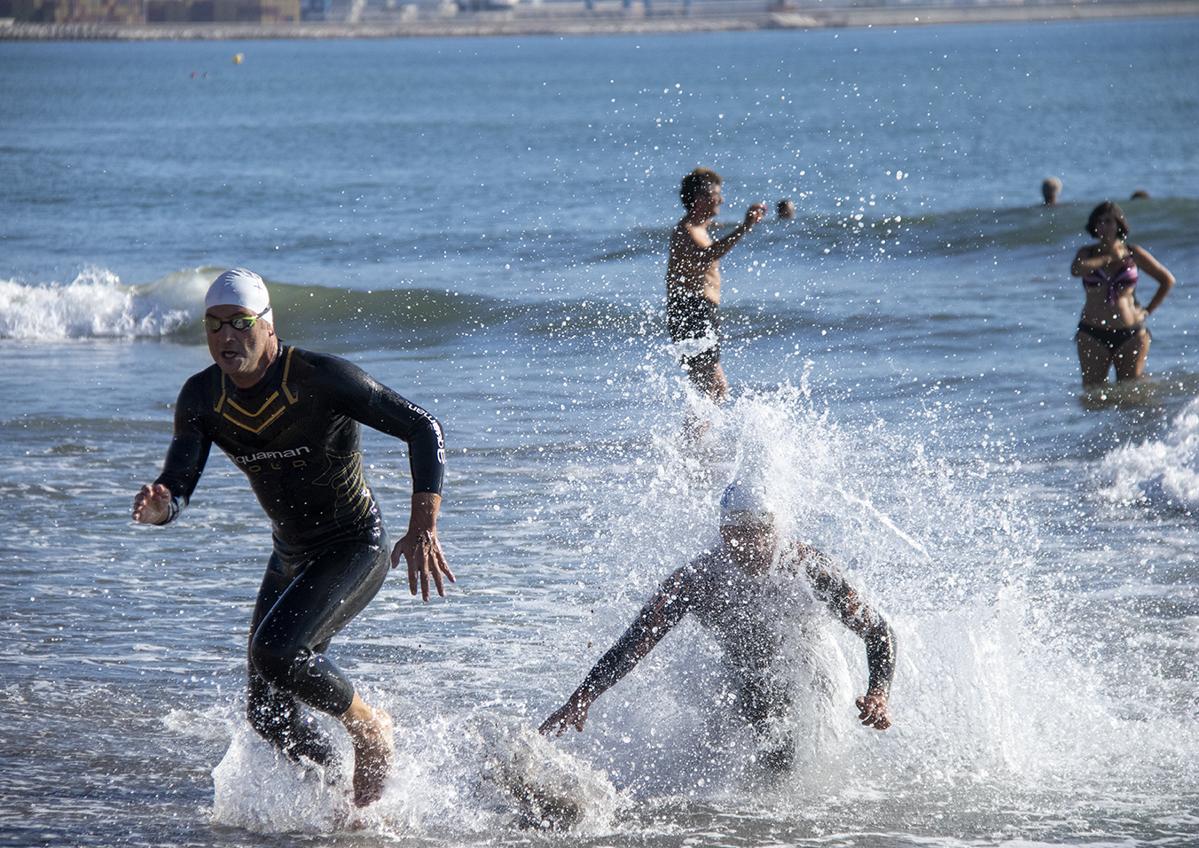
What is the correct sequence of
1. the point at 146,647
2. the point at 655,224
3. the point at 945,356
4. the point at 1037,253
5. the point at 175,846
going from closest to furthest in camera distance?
the point at 175,846 → the point at 146,647 → the point at 945,356 → the point at 1037,253 → the point at 655,224

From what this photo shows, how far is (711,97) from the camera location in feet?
260

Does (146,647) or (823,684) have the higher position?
(823,684)

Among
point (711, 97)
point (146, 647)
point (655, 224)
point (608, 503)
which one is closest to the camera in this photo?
point (146, 647)

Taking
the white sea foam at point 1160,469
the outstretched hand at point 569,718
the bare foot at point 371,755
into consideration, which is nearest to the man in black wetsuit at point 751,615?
the outstretched hand at point 569,718

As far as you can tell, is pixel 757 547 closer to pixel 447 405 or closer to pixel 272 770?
pixel 272 770

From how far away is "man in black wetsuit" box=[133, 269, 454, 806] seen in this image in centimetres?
481

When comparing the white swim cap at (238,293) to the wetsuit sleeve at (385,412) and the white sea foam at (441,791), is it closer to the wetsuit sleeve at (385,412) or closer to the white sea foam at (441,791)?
the wetsuit sleeve at (385,412)

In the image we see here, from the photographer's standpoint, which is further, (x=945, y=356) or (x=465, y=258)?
(x=465, y=258)

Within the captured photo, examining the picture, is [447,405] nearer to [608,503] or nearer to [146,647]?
[608,503]

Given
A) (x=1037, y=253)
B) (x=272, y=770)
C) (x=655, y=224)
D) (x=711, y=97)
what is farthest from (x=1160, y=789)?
(x=711, y=97)

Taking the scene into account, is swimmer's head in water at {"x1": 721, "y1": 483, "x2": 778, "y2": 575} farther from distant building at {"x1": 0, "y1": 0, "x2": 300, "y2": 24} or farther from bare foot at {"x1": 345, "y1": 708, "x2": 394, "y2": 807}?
distant building at {"x1": 0, "y1": 0, "x2": 300, "y2": 24}

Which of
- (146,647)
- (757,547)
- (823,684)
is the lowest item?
(146,647)

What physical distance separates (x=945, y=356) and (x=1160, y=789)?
9.93m

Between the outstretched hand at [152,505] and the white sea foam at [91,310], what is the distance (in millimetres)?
13402
